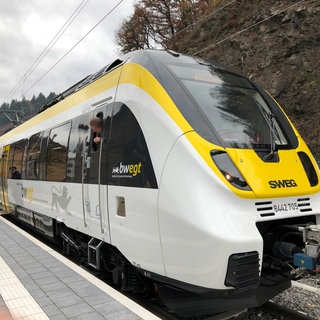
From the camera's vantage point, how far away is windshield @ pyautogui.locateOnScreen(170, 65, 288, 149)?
442 centimetres

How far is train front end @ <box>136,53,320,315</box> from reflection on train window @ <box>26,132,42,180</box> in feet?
17.6

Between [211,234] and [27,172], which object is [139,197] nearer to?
[211,234]

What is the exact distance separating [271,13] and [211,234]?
16.2m

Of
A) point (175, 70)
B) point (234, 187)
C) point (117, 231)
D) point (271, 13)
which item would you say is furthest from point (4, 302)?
point (271, 13)

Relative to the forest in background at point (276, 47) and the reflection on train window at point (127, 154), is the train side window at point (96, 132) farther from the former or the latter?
the forest in background at point (276, 47)

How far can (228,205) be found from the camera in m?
3.74

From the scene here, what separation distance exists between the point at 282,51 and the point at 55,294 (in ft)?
46.4

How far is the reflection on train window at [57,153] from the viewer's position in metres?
7.04

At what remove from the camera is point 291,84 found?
14.8 metres

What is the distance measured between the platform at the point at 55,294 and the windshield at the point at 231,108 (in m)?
2.06

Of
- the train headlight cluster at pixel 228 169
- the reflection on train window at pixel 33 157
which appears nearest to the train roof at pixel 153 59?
the train headlight cluster at pixel 228 169

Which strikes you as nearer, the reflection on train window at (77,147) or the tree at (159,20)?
the reflection on train window at (77,147)

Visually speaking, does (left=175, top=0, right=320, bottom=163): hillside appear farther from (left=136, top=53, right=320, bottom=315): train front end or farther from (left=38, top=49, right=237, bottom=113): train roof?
(left=136, top=53, right=320, bottom=315): train front end

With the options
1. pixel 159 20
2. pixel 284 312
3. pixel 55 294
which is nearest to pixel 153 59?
pixel 55 294
